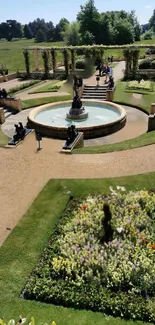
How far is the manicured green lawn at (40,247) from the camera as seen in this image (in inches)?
304

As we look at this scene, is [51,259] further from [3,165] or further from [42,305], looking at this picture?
[3,165]

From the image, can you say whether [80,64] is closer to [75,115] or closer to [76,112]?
[76,112]

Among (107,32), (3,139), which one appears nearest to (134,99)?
(3,139)

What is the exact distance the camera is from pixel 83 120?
76.9ft

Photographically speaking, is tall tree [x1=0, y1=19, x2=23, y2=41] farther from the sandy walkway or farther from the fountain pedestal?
the sandy walkway

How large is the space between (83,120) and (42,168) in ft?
29.4

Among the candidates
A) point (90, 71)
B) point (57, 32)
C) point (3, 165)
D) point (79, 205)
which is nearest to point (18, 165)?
point (3, 165)

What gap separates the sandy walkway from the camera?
1292 centimetres

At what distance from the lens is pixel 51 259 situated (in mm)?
9461

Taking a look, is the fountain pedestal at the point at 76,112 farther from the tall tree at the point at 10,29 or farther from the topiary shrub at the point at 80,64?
the tall tree at the point at 10,29

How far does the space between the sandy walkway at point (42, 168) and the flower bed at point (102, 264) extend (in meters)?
2.45

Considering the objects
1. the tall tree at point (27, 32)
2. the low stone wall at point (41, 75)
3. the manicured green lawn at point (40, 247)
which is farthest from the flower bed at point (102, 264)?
the tall tree at point (27, 32)

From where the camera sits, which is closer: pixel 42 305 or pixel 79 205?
pixel 42 305

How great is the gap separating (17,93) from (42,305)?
1168 inches
